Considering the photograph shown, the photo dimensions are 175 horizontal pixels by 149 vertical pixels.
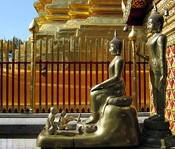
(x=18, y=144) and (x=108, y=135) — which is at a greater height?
(x=108, y=135)

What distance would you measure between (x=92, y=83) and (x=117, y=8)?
4.19m

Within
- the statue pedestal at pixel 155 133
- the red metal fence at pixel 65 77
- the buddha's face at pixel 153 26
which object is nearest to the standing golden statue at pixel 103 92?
the statue pedestal at pixel 155 133

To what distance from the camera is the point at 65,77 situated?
9.59m

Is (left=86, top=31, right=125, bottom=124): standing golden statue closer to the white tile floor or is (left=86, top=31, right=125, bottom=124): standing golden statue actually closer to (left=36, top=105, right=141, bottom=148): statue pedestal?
(left=36, top=105, right=141, bottom=148): statue pedestal

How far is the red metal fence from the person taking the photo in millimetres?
9000

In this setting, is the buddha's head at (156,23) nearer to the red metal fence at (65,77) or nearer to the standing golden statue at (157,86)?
the standing golden statue at (157,86)

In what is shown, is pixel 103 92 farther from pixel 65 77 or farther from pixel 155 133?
pixel 65 77

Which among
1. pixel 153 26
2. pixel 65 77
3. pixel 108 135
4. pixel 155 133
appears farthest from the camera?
pixel 65 77

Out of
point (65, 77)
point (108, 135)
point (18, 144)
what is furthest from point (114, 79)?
point (65, 77)

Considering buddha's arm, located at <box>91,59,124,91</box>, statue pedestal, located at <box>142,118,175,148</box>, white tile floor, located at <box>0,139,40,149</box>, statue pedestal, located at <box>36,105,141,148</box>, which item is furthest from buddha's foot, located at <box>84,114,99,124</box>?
white tile floor, located at <box>0,139,40,149</box>

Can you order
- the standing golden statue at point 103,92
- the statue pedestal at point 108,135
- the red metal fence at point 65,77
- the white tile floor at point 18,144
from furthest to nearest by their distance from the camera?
the red metal fence at point 65,77 < the white tile floor at point 18,144 < the standing golden statue at point 103,92 < the statue pedestal at point 108,135

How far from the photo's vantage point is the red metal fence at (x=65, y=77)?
9.00 m

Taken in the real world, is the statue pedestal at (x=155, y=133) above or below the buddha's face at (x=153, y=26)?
below

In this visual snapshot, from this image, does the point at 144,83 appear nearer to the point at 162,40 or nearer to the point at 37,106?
the point at 37,106
